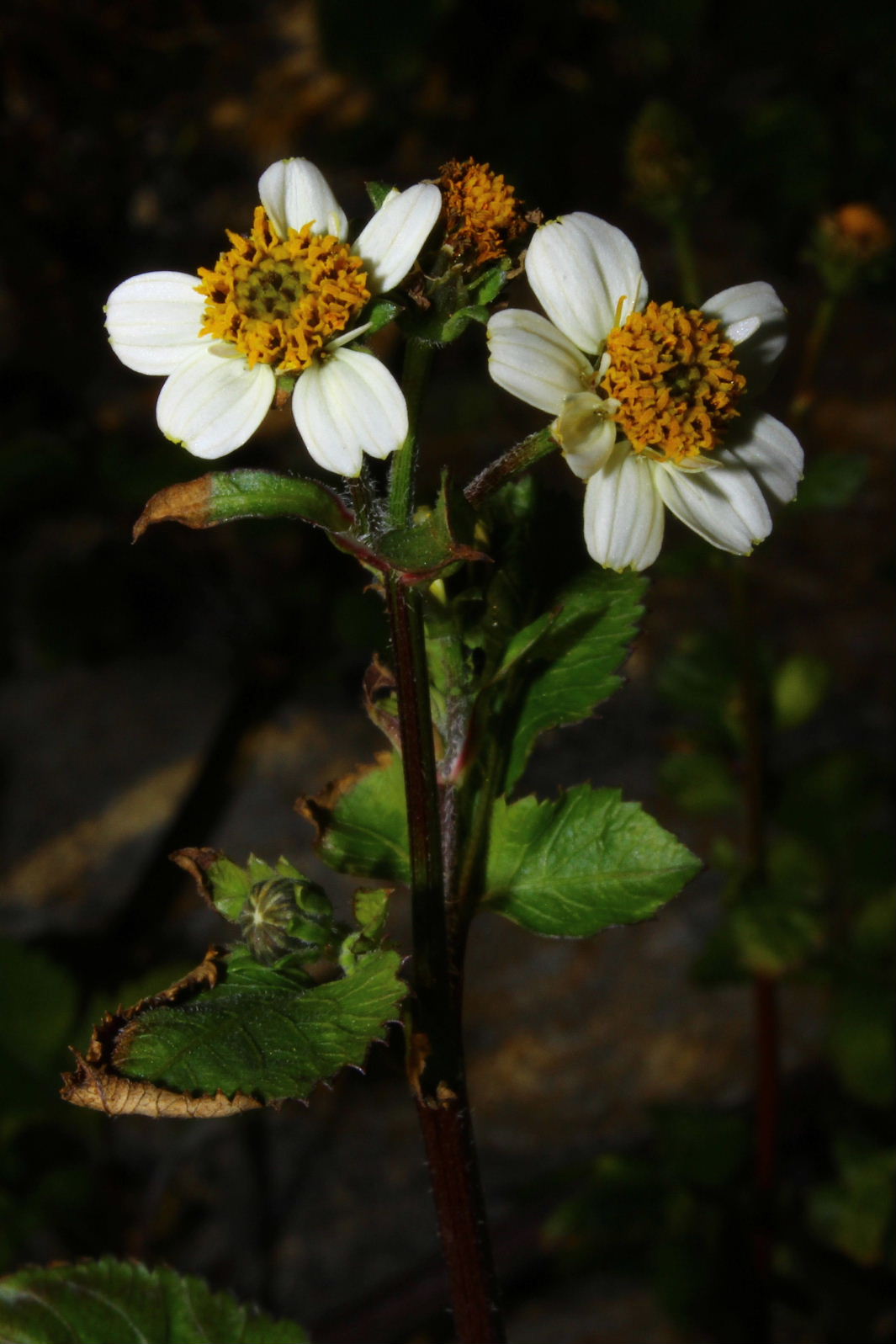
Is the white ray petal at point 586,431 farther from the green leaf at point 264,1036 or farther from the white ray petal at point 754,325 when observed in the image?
the green leaf at point 264,1036

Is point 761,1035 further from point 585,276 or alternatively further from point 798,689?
point 585,276

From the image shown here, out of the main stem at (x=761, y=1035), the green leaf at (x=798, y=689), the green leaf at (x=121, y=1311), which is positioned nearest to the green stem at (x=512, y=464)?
the green leaf at (x=121, y=1311)

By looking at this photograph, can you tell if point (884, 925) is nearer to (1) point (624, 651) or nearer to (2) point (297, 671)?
(1) point (624, 651)

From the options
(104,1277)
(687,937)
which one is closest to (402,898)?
(687,937)

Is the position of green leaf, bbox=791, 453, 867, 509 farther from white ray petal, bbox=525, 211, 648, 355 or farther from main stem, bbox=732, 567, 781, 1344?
white ray petal, bbox=525, 211, 648, 355

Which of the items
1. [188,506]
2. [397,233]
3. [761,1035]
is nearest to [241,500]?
[188,506]

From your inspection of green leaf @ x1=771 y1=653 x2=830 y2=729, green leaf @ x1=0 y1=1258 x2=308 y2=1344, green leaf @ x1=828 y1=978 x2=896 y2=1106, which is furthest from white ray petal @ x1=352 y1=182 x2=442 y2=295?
green leaf @ x1=828 y1=978 x2=896 y2=1106
